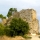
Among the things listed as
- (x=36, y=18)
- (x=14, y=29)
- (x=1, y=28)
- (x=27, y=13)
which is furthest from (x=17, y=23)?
(x=36, y=18)

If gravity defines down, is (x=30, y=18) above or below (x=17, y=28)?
above

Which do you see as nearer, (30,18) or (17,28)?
(17,28)

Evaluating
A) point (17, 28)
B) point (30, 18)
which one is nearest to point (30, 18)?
point (30, 18)

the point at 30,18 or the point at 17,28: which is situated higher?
the point at 30,18

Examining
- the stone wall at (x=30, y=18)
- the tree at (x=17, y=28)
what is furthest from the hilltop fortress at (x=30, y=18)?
the tree at (x=17, y=28)

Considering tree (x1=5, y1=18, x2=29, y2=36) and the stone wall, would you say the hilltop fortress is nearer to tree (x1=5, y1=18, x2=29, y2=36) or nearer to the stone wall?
the stone wall

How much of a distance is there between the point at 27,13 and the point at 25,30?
12.8 metres

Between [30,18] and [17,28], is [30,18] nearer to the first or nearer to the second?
[30,18]

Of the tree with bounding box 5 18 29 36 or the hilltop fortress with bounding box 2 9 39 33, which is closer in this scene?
the tree with bounding box 5 18 29 36

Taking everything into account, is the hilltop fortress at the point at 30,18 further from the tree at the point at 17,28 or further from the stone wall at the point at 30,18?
the tree at the point at 17,28

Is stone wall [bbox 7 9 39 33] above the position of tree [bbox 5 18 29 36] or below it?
above

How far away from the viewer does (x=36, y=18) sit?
46312 millimetres

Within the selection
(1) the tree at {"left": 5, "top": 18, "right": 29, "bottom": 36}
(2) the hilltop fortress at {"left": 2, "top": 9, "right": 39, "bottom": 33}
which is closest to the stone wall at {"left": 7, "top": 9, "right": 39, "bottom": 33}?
(2) the hilltop fortress at {"left": 2, "top": 9, "right": 39, "bottom": 33}

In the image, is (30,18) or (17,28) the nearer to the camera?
(17,28)
